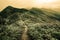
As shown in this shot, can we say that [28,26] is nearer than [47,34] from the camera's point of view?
No

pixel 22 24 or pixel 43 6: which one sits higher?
pixel 43 6

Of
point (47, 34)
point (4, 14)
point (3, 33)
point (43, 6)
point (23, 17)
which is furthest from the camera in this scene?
point (4, 14)

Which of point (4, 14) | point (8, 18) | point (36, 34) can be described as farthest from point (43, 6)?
point (4, 14)

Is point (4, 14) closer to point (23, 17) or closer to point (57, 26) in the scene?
point (23, 17)

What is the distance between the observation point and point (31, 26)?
54.1ft

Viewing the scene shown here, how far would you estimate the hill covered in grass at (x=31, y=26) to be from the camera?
15.3 metres

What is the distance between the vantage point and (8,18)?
1986cm

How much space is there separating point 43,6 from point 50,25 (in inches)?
89.5

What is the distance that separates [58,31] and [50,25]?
108cm

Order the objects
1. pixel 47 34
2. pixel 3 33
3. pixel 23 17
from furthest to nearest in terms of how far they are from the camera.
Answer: pixel 23 17 < pixel 3 33 < pixel 47 34

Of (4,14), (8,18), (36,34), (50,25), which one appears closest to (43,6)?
(50,25)

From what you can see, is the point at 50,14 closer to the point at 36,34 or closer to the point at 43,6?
the point at 43,6

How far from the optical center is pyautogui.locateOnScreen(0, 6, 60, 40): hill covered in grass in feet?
50.2

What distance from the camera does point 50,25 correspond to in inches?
648
